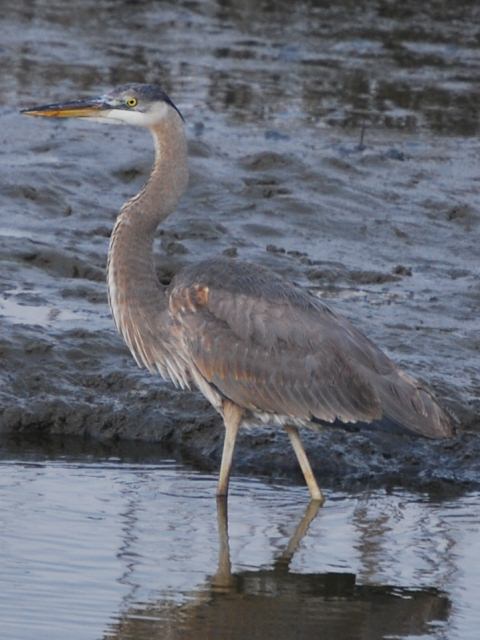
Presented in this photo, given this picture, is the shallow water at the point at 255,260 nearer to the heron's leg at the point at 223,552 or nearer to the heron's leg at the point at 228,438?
the heron's leg at the point at 223,552

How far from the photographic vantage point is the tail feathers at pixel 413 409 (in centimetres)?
766

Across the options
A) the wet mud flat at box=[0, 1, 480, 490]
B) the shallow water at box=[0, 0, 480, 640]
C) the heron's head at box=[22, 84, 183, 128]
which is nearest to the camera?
the shallow water at box=[0, 0, 480, 640]

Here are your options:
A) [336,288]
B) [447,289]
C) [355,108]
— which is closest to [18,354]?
[336,288]

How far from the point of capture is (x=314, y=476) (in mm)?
8188

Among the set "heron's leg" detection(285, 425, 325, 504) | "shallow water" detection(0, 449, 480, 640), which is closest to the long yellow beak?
"shallow water" detection(0, 449, 480, 640)

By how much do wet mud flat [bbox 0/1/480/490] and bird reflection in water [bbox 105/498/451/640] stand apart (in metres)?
1.36

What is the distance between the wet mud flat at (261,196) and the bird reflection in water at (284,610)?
1357 mm

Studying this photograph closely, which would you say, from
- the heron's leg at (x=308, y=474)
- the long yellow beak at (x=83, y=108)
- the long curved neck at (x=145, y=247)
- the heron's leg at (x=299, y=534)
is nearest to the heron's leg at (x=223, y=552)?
the heron's leg at (x=299, y=534)

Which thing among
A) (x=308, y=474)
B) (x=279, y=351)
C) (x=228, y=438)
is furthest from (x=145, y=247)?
(x=308, y=474)

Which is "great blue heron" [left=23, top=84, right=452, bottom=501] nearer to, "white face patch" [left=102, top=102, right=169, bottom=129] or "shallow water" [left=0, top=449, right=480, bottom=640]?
"shallow water" [left=0, top=449, right=480, bottom=640]

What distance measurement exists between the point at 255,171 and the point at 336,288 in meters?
2.43

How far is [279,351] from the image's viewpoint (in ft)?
25.9

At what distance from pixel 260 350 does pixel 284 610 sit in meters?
1.69

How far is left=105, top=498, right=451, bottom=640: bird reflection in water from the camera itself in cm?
624
